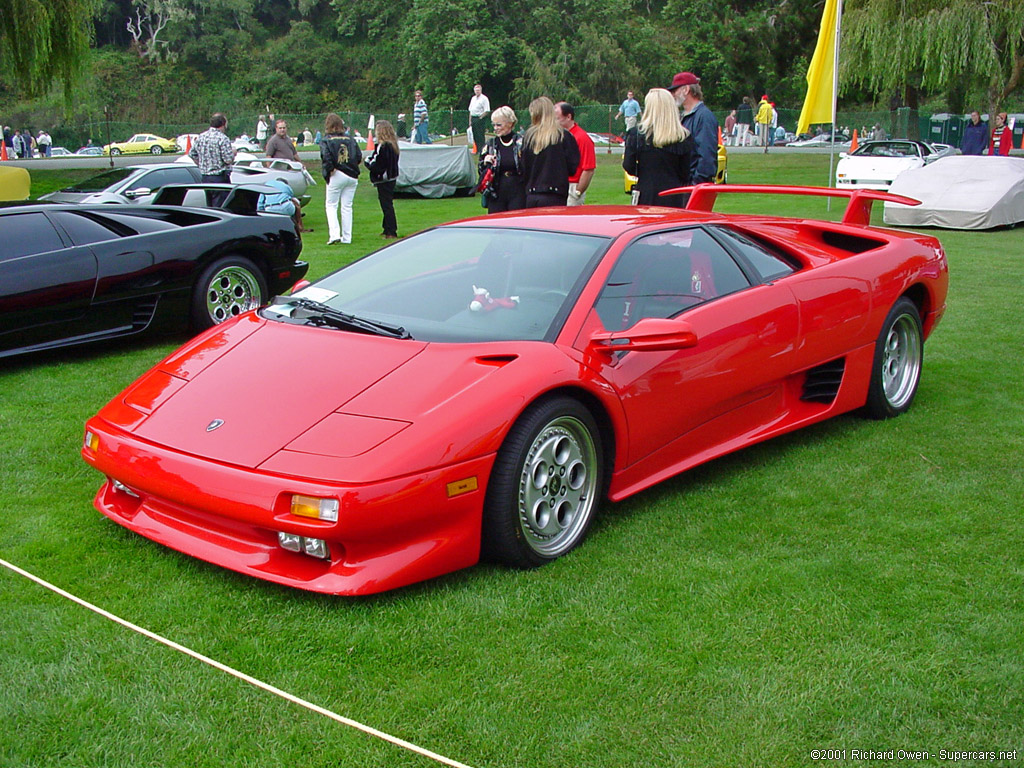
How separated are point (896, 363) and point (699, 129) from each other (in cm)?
324

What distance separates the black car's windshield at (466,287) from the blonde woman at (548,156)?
3936mm

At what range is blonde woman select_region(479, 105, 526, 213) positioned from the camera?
9.05 meters

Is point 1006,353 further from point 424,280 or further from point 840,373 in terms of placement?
point 424,280

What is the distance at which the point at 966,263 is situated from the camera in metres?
10.9

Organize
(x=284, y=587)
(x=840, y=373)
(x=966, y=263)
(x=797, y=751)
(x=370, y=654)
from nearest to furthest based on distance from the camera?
(x=797, y=751) < (x=370, y=654) < (x=284, y=587) < (x=840, y=373) < (x=966, y=263)

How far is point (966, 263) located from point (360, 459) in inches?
382

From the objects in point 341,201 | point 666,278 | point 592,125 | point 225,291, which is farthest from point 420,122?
point 666,278

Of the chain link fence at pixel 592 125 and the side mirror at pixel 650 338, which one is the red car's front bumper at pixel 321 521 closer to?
the side mirror at pixel 650 338

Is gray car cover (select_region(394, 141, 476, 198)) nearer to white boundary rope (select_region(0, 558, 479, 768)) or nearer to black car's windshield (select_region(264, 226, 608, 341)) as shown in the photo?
black car's windshield (select_region(264, 226, 608, 341))

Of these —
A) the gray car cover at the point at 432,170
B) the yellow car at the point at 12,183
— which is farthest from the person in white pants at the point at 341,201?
the gray car cover at the point at 432,170

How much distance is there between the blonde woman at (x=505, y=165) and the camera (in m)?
9.05

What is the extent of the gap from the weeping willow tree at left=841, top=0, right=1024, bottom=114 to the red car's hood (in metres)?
24.0

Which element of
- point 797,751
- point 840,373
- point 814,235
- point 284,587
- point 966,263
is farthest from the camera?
point 966,263

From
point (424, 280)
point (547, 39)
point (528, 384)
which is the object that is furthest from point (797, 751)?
point (547, 39)
